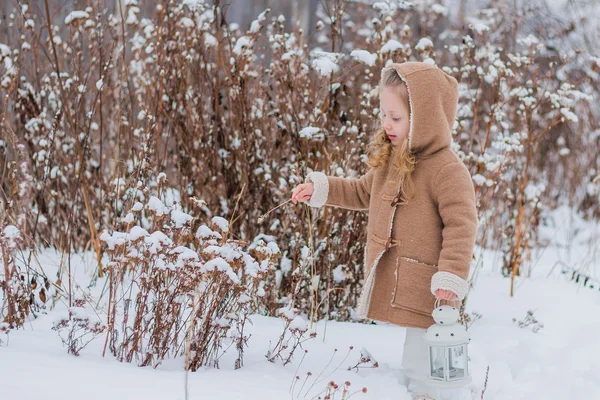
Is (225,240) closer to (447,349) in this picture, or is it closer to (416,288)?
(416,288)

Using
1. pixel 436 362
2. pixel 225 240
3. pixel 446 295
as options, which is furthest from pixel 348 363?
pixel 225 240

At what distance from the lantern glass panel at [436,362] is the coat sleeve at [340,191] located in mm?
679

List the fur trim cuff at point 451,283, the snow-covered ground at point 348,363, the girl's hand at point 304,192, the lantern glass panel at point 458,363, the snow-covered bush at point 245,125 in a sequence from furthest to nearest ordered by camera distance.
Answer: the snow-covered bush at point 245,125 < the girl's hand at point 304,192 < the lantern glass panel at point 458,363 < the fur trim cuff at point 451,283 < the snow-covered ground at point 348,363

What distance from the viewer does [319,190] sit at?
2.62 m

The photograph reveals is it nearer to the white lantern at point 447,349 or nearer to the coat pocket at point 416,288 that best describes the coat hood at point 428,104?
the coat pocket at point 416,288

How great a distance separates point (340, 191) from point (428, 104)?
22.4 inches

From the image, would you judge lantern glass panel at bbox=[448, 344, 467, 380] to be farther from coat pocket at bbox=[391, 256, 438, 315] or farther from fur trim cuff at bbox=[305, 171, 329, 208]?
fur trim cuff at bbox=[305, 171, 329, 208]

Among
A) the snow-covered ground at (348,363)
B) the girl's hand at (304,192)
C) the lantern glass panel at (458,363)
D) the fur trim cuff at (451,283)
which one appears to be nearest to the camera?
the snow-covered ground at (348,363)

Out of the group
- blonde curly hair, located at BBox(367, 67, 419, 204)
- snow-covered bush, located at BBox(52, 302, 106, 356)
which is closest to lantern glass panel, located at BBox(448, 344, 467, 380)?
blonde curly hair, located at BBox(367, 67, 419, 204)

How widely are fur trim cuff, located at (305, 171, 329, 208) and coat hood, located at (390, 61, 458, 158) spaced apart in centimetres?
43

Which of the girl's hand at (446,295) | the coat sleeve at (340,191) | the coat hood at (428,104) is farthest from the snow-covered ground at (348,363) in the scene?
the coat hood at (428,104)

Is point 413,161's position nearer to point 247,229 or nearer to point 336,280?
point 336,280

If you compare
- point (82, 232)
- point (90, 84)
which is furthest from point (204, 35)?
point (82, 232)

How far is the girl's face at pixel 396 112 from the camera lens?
235 centimetres
